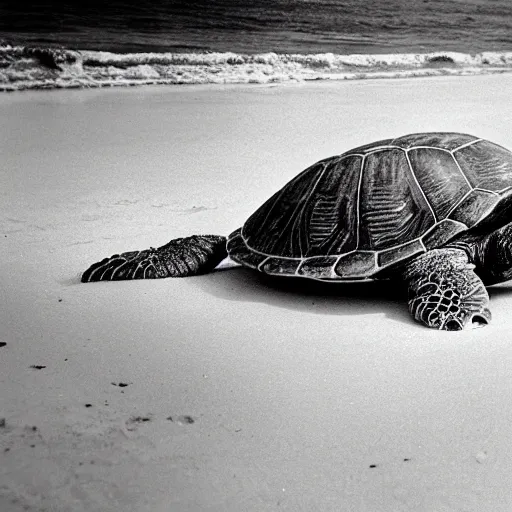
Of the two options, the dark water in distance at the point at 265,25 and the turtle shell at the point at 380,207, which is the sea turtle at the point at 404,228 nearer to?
the turtle shell at the point at 380,207

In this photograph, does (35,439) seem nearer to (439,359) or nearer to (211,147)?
(439,359)

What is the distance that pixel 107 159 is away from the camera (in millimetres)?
4918

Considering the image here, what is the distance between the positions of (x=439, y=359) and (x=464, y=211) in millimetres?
703

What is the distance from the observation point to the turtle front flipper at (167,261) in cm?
288

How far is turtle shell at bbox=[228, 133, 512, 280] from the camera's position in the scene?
257cm

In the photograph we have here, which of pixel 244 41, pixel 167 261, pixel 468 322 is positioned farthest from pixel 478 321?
pixel 244 41

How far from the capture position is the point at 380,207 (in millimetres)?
2674

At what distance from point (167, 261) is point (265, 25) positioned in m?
8.91

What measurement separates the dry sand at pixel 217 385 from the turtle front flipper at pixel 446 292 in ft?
0.20

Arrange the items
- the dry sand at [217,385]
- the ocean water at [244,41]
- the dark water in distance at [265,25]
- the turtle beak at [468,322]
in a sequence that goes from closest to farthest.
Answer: the dry sand at [217,385], the turtle beak at [468,322], the ocean water at [244,41], the dark water in distance at [265,25]

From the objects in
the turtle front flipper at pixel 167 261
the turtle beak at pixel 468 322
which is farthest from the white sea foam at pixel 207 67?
the turtle beak at pixel 468 322

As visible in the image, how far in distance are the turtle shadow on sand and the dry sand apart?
1 centimetres

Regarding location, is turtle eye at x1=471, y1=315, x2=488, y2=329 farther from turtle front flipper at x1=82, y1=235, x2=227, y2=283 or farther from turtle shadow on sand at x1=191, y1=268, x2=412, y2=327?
turtle front flipper at x1=82, y1=235, x2=227, y2=283

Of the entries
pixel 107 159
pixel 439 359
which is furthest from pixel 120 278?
pixel 107 159
